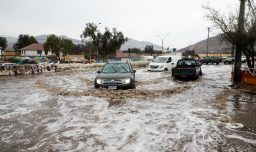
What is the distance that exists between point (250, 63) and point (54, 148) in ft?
56.6

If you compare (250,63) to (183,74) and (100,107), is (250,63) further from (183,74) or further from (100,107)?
(100,107)

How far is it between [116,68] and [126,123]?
26.5 ft

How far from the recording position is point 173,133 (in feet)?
24.8

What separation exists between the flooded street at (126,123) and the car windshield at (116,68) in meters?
2.46

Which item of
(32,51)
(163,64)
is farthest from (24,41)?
(163,64)

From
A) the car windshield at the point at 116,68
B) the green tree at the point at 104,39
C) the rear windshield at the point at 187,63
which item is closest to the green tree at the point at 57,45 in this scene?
the green tree at the point at 104,39

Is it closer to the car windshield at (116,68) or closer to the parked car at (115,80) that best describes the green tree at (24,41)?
the car windshield at (116,68)

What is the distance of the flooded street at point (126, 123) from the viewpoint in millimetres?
6570

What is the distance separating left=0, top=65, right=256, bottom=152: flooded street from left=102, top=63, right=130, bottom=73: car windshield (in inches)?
96.9

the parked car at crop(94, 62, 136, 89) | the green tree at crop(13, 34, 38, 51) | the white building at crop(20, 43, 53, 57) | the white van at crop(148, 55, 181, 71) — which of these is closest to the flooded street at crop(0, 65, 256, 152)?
the parked car at crop(94, 62, 136, 89)

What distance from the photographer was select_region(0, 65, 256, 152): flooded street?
6.57m

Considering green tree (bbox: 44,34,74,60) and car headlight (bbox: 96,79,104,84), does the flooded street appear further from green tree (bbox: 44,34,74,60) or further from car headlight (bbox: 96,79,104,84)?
green tree (bbox: 44,34,74,60)

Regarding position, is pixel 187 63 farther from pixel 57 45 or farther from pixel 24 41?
pixel 24 41

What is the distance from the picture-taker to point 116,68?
16375 mm
